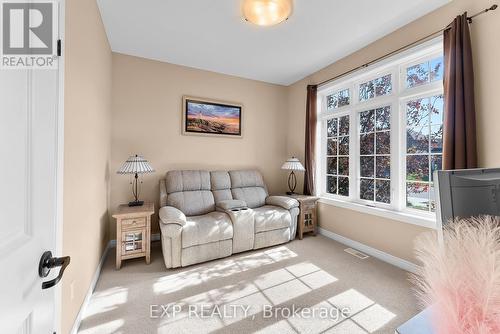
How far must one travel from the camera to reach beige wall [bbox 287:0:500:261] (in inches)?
73.0

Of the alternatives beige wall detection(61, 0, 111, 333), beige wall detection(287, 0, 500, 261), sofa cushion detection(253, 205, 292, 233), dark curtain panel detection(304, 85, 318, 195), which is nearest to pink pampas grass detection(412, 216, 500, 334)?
beige wall detection(61, 0, 111, 333)

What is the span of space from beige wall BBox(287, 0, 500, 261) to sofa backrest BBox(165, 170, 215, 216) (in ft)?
6.11

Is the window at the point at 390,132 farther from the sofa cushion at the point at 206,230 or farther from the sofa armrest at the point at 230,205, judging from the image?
the sofa cushion at the point at 206,230

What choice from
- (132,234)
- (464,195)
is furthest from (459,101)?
(132,234)

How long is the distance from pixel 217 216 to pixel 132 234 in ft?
3.33

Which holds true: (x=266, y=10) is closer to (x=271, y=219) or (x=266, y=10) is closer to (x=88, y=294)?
(x=271, y=219)

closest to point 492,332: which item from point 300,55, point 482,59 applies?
point 482,59

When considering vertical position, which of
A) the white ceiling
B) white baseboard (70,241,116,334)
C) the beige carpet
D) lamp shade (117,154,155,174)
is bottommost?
the beige carpet

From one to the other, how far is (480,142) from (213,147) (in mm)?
3250

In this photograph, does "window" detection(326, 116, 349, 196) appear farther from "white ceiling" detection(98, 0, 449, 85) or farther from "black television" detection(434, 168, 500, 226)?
"black television" detection(434, 168, 500, 226)

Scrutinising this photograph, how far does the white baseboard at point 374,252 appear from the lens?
244 cm

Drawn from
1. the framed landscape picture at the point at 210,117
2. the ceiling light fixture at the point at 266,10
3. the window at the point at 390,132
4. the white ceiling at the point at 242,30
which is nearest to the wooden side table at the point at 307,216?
the window at the point at 390,132

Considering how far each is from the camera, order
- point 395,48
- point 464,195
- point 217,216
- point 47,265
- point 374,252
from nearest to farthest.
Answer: point 464,195, point 47,265, point 395,48, point 374,252, point 217,216

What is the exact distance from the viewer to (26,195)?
2.17 ft
